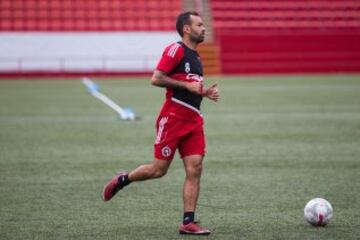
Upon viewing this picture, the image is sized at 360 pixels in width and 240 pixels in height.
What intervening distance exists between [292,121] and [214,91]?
9336 mm

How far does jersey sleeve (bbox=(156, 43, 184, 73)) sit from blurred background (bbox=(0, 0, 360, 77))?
2488cm

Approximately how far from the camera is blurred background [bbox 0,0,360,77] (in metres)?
31.9

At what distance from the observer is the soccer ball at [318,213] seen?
6.82m

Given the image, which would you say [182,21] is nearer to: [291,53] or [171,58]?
[171,58]

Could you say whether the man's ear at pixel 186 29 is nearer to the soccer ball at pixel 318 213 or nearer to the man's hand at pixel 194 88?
the man's hand at pixel 194 88

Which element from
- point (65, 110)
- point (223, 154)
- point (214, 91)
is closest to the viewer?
point (214, 91)

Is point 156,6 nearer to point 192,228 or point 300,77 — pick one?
point 300,77

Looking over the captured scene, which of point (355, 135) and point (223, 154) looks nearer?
point (223, 154)

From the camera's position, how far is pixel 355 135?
1341cm

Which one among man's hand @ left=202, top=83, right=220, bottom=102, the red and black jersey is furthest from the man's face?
man's hand @ left=202, top=83, right=220, bottom=102

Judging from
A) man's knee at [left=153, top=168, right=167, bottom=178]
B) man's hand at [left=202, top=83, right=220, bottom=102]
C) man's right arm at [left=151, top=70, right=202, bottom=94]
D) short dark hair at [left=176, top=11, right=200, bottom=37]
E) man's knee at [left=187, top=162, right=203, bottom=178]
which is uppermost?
short dark hair at [left=176, top=11, right=200, bottom=37]

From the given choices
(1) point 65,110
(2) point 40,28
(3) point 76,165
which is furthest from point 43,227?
(2) point 40,28

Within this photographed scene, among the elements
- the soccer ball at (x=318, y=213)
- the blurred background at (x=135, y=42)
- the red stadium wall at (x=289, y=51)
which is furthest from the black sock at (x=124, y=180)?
the red stadium wall at (x=289, y=51)

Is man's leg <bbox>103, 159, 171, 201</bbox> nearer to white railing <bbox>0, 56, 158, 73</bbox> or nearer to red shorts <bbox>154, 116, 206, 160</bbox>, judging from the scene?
red shorts <bbox>154, 116, 206, 160</bbox>
